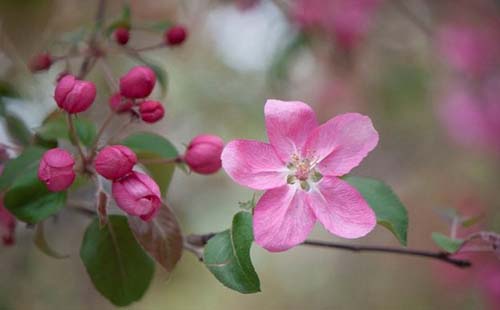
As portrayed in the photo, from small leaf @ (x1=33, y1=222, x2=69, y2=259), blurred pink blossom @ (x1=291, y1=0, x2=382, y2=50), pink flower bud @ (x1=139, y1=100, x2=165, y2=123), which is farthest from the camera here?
blurred pink blossom @ (x1=291, y1=0, x2=382, y2=50)

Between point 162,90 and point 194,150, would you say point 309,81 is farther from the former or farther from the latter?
point 194,150

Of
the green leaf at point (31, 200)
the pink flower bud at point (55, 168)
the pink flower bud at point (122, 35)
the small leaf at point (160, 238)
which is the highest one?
the pink flower bud at point (122, 35)

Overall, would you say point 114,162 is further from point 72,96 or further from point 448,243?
point 448,243

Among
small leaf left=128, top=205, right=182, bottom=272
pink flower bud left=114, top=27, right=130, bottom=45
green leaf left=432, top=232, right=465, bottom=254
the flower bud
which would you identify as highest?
pink flower bud left=114, top=27, right=130, bottom=45

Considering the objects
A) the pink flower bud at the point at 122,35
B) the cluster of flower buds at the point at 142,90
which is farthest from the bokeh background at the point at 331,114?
the cluster of flower buds at the point at 142,90

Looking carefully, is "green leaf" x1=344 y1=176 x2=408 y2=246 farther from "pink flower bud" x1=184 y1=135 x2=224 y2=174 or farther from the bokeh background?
the bokeh background

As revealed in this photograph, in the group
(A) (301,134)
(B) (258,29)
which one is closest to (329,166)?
(A) (301,134)

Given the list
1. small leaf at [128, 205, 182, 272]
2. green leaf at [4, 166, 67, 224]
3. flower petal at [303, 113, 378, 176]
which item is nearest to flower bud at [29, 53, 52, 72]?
green leaf at [4, 166, 67, 224]

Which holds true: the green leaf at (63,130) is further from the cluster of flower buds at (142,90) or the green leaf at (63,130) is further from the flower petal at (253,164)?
the flower petal at (253,164)

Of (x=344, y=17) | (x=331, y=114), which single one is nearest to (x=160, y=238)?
(x=344, y=17)
